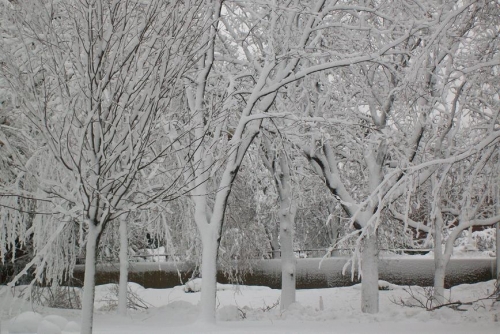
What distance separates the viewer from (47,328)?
30.4 feet

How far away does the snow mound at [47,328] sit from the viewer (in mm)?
9234

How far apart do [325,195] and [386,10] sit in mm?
8024

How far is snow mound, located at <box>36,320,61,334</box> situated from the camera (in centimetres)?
923

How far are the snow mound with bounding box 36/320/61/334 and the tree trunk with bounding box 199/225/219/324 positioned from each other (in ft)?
8.21

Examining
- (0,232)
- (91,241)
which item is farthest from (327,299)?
(91,241)

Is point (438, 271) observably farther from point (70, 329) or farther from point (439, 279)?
point (70, 329)

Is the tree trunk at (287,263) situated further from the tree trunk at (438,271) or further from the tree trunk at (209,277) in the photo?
the tree trunk at (209,277)

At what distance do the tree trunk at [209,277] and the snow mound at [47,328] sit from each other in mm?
2503

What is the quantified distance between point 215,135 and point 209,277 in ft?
8.66

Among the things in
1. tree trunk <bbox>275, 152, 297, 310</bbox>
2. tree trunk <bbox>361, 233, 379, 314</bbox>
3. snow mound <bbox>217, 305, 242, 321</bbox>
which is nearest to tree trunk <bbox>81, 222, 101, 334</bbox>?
snow mound <bbox>217, 305, 242, 321</bbox>

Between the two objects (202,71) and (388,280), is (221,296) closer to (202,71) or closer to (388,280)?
(388,280)

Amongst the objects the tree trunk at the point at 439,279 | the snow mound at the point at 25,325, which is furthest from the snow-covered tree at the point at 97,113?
the tree trunk at the point at 439,279

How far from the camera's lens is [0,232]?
10070 millimetres

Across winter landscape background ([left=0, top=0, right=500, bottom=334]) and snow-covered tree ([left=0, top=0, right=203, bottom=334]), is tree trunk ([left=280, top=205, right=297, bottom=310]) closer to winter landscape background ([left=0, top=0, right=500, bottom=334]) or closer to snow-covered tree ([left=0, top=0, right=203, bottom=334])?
winter landscape background ([left=0, top=0, right=500, bottom=334])
